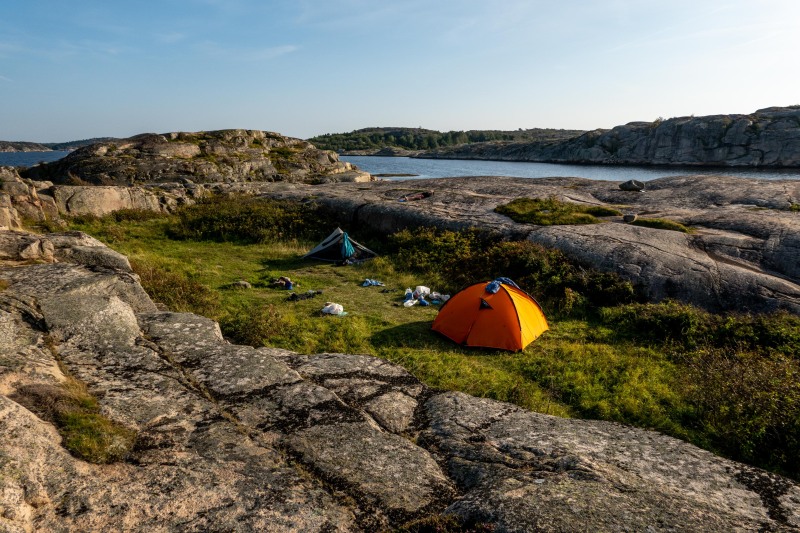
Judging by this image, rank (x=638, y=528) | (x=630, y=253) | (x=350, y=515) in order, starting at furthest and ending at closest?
(x=630, y=253) < (x=350, y=515) < (x=638, y=528)

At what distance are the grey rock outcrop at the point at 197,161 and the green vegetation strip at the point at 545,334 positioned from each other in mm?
17772

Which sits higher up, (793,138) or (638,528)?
(793,138)

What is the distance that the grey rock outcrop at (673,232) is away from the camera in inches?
616

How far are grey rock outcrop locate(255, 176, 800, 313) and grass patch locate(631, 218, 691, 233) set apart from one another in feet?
2.49

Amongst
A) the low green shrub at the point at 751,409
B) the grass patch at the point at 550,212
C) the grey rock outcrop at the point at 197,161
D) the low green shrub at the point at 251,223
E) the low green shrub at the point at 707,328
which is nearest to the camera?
the low green shrub at the point at 751,409

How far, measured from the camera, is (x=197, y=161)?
141 feet

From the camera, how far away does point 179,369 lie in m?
7.87

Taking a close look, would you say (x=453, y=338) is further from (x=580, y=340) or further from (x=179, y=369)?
(x=179, y=369)

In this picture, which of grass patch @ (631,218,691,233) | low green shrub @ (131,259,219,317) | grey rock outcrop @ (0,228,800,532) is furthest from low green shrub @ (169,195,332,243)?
grass patch @ (631,218,691,233)

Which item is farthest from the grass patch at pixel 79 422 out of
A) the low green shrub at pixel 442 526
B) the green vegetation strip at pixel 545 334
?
the green vegetation strip at pixel 545 334

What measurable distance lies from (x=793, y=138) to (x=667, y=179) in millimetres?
81270

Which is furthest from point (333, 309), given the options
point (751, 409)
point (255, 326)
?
point (751, 409)

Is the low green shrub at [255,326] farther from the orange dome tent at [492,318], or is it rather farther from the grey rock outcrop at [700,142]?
the grey rock outcrop at [700,142]

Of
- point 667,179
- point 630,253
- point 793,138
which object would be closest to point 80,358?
point 630,253
